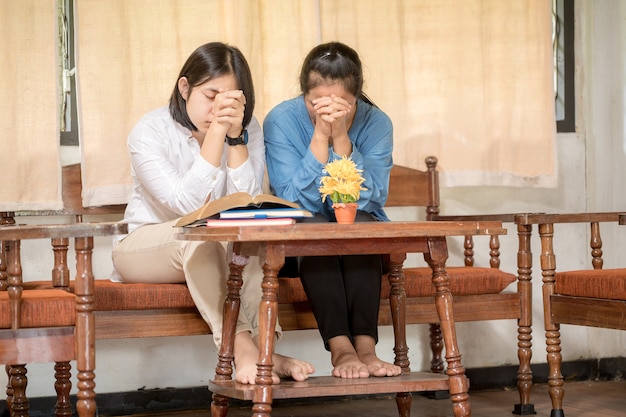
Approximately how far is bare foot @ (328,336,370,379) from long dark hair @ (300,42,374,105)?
772mm

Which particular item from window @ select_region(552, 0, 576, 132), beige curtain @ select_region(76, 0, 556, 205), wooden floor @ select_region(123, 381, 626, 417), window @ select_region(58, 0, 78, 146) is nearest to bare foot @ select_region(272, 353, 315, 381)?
wooden floor @ select_region(123, 381, 626, 417)

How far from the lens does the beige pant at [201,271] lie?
2.69 m

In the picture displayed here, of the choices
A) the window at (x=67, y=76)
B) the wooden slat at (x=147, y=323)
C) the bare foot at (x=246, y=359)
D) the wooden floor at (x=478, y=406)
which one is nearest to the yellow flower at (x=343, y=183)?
the bare foot at (x=246, y=359)

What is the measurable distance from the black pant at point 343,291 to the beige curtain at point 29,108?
1.17 m

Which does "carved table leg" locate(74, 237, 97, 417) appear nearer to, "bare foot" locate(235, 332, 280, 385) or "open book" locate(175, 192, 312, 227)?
"open book" locate(175, 192, 312, 227)

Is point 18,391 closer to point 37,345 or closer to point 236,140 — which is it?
point 37,345

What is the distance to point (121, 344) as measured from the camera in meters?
3.64

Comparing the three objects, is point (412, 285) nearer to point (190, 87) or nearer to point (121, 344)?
point (190, 87)

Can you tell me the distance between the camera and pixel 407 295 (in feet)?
10.4

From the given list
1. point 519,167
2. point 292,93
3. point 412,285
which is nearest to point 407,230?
point 412,285

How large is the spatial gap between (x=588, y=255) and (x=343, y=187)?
2198mm

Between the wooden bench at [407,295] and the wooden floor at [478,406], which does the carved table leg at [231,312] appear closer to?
the wooden bench at [407,295]

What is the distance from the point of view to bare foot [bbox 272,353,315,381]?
8.34ft

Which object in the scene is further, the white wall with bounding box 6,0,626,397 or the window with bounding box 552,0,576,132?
the window with bounding box 552,0,576,132
